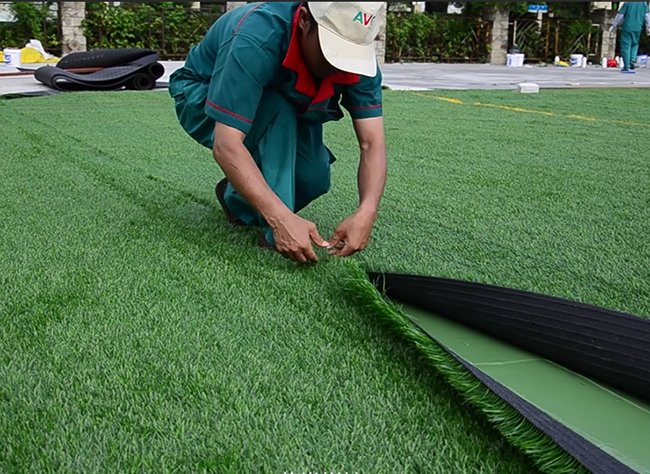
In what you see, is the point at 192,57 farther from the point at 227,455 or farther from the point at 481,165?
the point at 481,165

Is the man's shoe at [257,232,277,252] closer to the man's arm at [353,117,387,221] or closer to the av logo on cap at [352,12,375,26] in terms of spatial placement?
the man's arm at [353,117,387,221]

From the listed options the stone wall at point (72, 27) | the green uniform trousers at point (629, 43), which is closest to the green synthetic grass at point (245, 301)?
the green uniform trousers at point (629, 43)

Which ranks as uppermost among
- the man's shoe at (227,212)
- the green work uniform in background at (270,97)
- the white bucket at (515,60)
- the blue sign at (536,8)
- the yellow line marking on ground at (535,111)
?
the blue sign at (536,8)

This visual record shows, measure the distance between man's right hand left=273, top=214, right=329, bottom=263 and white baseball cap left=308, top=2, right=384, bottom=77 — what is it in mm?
452

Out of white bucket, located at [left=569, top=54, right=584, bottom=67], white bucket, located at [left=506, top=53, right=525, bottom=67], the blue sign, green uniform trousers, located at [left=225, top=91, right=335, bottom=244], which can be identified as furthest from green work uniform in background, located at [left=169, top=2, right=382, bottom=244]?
the blue sign

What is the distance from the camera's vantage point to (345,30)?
6.16 ft

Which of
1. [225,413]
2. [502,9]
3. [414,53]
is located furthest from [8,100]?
[502,9]

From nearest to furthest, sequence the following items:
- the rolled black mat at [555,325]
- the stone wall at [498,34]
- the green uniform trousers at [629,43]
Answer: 1. the rolled black mat at [555,325]
2. the green uniform trousers at [629,43]
3. the stone wall at [498,34]

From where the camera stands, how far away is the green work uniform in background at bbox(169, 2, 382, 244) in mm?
2098

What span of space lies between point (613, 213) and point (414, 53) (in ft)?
67.5

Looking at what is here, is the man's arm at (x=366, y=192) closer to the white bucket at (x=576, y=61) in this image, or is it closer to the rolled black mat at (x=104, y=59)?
the rolled black mat at (x=104, y=59)

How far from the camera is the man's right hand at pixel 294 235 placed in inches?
81.0

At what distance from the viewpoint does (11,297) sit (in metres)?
1.97

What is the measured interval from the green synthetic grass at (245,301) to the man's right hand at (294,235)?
0.11m
